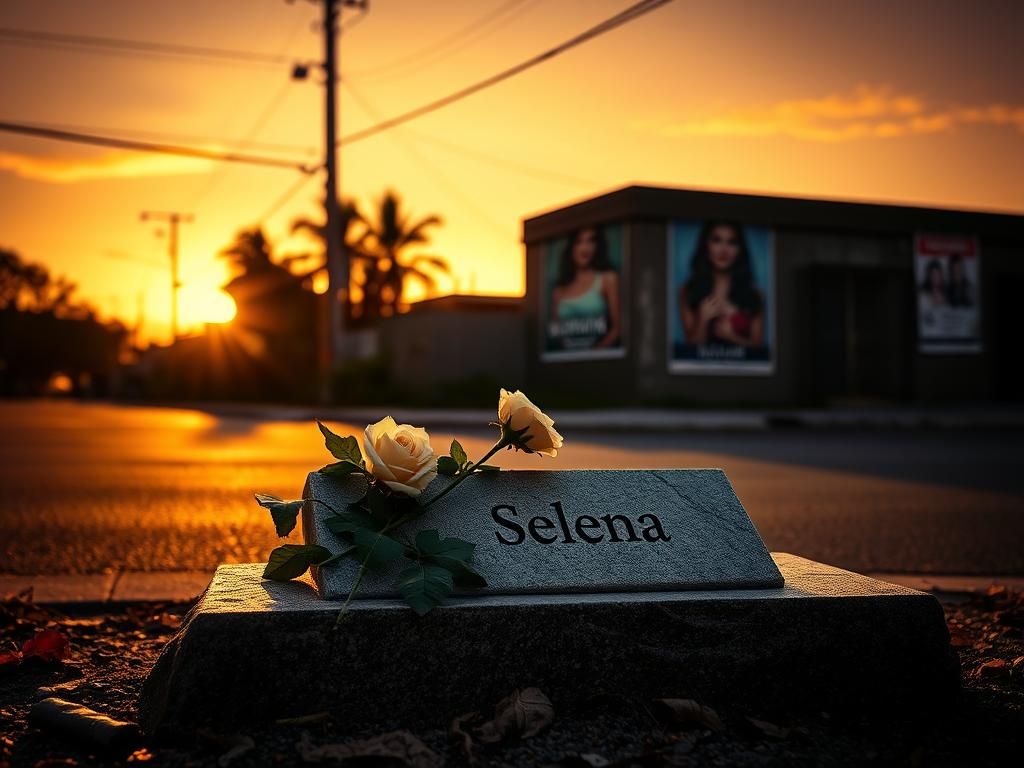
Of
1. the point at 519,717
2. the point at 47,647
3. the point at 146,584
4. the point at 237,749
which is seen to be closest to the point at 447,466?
the point at 519,717

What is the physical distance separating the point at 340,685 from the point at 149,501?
6281 mm

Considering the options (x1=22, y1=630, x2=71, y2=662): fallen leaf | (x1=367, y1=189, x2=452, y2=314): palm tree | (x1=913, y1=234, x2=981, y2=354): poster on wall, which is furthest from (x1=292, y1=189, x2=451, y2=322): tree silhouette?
(x1=22, y1=630, x2=71, y2=662): fallen leaf

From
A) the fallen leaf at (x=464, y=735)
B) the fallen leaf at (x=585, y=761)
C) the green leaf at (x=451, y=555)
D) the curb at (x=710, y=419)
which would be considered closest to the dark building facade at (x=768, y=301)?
the curb at (x=710, y=419)

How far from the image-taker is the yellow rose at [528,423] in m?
3.17

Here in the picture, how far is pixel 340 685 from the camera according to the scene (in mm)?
2725

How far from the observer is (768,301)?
2812 centimetres

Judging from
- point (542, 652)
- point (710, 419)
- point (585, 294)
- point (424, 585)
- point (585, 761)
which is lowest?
point (710, 419)

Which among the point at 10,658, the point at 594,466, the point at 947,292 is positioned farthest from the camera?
the point at 947,292

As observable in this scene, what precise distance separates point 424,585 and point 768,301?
26479mm

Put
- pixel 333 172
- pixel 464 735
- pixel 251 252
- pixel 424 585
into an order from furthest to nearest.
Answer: pixel 251 252
pixel 333 172
pixel 424 585
pixel 464 735

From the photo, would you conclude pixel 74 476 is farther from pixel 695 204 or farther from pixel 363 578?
pixel 695 204

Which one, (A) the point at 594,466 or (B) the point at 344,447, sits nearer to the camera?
(B) the point at 344,447

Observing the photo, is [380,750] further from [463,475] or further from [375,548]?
[463,475]

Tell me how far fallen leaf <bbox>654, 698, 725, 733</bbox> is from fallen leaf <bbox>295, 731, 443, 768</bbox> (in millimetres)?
658
